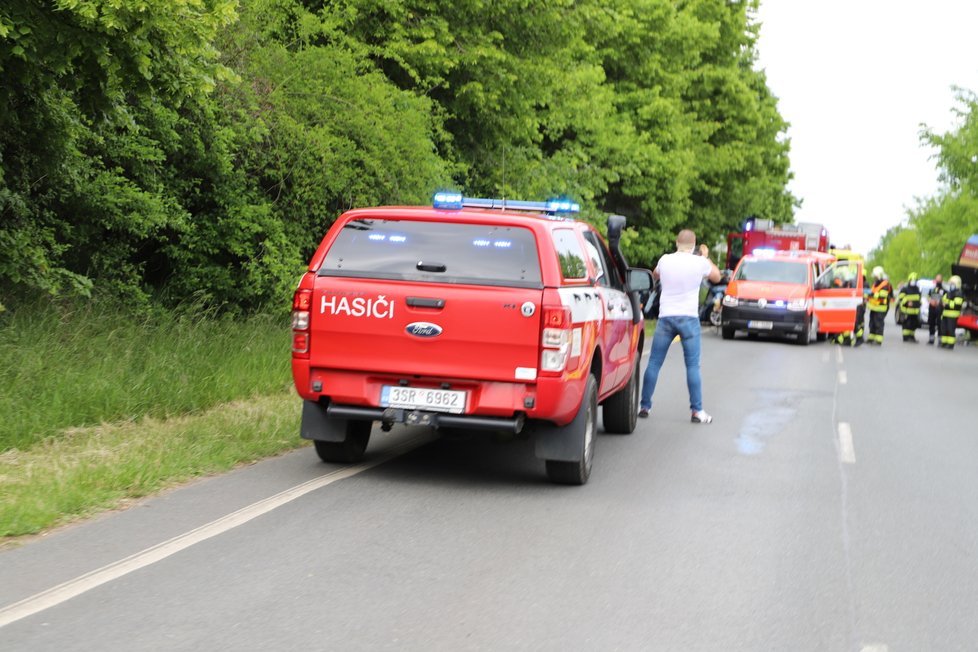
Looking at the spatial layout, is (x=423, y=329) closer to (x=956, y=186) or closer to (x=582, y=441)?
(x=582, y=441)

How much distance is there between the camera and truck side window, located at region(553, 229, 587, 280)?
840cm

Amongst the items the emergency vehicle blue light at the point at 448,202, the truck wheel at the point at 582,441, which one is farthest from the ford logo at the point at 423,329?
the emergency vehicle blue light at the point at 448,202

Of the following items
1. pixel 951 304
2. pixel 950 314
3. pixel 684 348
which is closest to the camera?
pixel 684 348

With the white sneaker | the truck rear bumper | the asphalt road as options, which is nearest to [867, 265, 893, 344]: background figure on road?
the white sneaker

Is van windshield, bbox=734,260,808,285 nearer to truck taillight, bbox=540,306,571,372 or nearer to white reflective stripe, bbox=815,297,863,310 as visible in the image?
white reflective stripe, bbox=815,297,863,310

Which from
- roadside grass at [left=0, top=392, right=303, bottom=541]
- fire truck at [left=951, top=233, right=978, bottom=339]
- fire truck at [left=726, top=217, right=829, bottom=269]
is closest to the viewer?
roadside grass at [left=0, top=392, right=303, bottom=541]

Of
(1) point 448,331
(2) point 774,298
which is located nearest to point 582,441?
(1) point 448,331

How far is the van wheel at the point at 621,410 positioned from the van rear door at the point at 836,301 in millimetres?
17991

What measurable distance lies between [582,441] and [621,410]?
9.74 feet

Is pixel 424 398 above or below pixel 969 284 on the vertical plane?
below

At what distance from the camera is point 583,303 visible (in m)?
8.45

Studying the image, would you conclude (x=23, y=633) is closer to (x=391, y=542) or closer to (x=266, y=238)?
(x=391, y=542)

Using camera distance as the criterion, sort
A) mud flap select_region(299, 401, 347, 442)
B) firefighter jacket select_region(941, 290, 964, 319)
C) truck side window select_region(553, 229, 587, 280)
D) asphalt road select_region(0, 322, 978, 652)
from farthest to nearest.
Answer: firefighter jacket select_region(941, 290, 964, 319) → mud flap select_region(299, 401, 347, 442) → truck side window select_region(553, 229, 587, 280) → asphalt road select_region(0, 322, 978, 652)

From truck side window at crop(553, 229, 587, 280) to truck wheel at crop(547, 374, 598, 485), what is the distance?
738 millimetres
